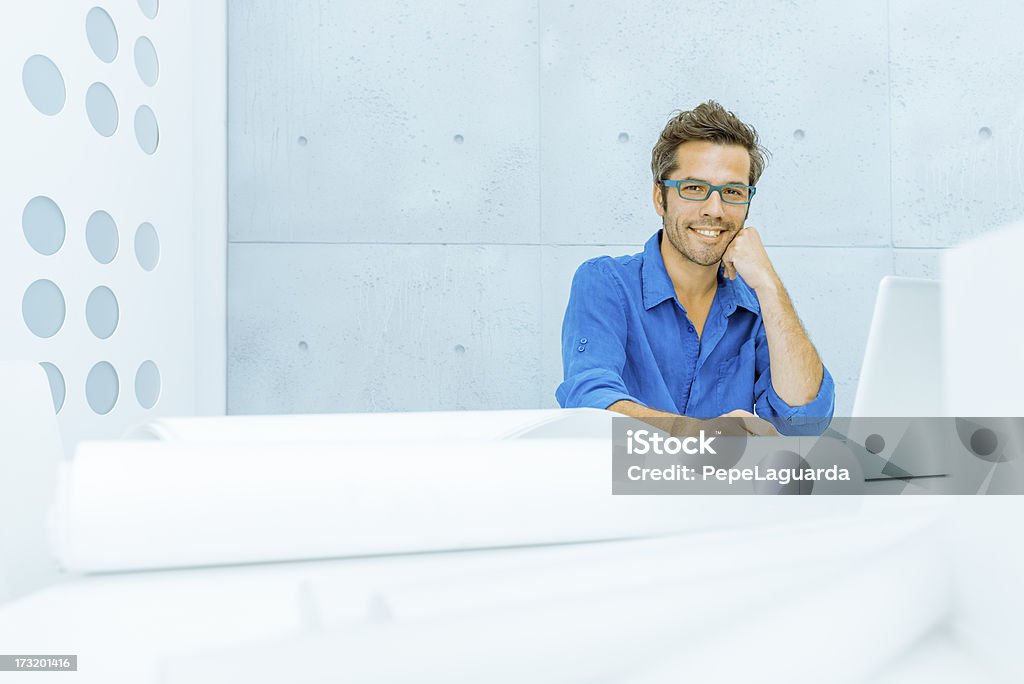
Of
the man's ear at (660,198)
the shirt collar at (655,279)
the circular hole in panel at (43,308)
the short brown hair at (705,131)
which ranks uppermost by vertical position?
the short brown hair at (705,131)

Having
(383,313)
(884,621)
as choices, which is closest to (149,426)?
(884,621)

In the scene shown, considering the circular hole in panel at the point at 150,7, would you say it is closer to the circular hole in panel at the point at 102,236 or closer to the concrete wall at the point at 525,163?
the concrete wall at the point at 525,163

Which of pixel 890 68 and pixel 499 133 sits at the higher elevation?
pixel 890 68

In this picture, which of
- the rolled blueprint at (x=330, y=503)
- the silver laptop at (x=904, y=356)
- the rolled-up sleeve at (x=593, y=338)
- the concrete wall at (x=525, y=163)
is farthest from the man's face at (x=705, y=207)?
the rolled blueprint at (x=330, y=503)

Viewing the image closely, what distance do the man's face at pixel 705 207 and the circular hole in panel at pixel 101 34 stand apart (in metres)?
1.40

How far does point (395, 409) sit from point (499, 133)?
0.99m

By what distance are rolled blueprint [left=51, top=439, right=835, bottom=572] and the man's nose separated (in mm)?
1371

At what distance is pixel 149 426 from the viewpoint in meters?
0.46

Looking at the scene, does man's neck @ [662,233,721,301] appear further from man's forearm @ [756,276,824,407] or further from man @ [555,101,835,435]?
man's forearm @ [756,276,824,407]

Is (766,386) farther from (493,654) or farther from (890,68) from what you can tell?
(890,68)

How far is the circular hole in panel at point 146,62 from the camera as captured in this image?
2023mm

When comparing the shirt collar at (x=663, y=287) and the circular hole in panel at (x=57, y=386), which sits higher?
the shirt collar at (x=663, y=287)

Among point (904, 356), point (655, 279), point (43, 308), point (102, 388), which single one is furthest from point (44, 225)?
point (904, 356)

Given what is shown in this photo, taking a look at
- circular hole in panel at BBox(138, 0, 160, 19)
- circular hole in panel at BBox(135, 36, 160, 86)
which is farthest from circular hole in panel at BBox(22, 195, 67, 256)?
circular hole in panel at BBox(138, 0, 160, 19)
